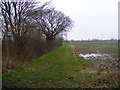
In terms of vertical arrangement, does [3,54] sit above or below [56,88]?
above

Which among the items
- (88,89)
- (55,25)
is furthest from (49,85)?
(55,25)

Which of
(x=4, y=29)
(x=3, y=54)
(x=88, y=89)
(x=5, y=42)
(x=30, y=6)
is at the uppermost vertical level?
(x=30, y=6)

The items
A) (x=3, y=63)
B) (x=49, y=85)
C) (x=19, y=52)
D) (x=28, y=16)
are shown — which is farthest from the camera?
(x=28, y=16)

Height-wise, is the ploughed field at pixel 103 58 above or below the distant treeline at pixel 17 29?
below

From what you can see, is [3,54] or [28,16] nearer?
[3,54]

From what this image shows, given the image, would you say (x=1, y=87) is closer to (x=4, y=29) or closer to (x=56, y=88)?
(x=56, y=88)

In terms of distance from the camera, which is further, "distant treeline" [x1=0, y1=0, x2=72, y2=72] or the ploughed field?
"distant treeline" [x1=0, y1=0, x2=72, y2=72]

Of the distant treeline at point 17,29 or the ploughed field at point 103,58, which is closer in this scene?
the ploughed field at point 103,58

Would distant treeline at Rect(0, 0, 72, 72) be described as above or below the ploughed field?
above

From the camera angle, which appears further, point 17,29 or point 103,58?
point 103,58

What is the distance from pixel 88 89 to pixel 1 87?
11.0 feet

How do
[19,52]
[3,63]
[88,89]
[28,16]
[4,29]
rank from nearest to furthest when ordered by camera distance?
A: [88,89] < [3,63] < [4,29] < [19,52] < [28,16]

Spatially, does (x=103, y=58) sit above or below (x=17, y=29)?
below

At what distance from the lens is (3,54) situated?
12609 mm
